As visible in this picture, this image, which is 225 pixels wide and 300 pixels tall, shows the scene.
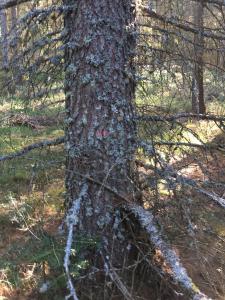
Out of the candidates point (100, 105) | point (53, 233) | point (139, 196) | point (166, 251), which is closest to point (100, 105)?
point (100, 105)

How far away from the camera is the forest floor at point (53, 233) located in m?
3.35

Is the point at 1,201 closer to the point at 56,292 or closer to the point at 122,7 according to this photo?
the point at 56,292

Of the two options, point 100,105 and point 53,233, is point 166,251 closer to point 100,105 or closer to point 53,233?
point 100,105

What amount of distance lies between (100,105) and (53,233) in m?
1.86

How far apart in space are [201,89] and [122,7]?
9016 mm

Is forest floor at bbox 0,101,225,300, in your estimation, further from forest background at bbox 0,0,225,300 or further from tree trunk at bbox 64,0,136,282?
tree trunk at bbox 64,0,136,282

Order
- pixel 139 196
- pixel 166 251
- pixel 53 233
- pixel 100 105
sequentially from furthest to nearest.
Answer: pixel 53 233 < pixel 139 196 < pixel 100 105 < pixel 166 251

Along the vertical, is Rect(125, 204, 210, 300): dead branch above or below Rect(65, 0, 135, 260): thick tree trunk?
below

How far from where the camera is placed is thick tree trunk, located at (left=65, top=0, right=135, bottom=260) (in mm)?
3830

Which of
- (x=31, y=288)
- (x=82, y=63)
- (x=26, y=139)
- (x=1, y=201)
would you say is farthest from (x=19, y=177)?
(x=82, y=63)

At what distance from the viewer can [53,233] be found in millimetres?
4992

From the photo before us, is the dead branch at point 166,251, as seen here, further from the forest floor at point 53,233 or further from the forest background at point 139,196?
the forest floor at point 53,233

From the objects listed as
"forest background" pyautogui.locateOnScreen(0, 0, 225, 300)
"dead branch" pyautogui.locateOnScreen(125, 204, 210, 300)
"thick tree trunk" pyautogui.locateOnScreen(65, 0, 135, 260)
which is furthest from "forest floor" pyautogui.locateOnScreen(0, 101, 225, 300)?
"thick tree trunk" pyautogui.locateOnScreen(65, 0, 135, 260)

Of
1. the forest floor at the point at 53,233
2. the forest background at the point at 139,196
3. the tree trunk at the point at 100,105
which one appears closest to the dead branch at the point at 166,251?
the forest background at the point at 139,196
